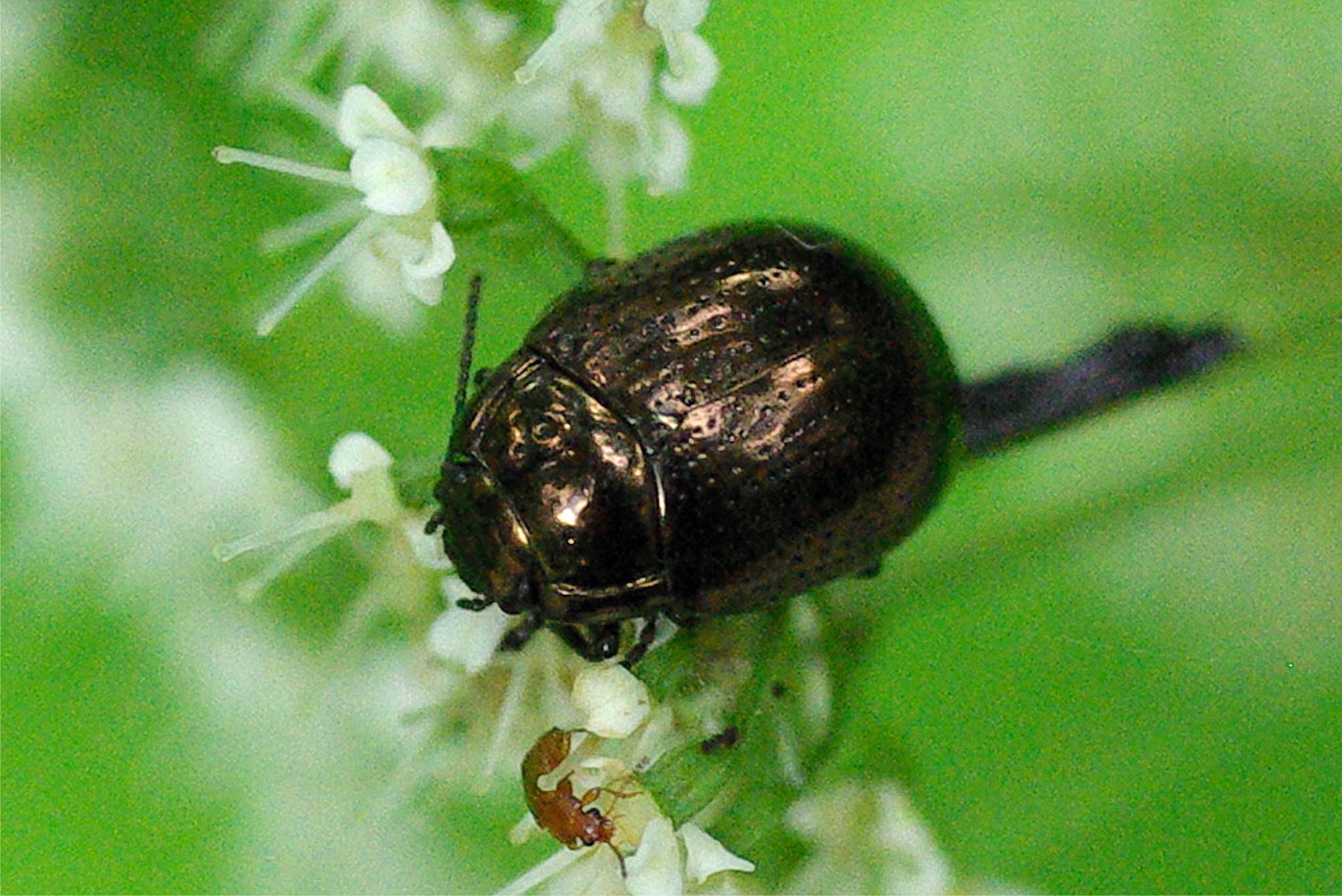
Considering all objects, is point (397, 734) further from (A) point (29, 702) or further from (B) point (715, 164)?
(B) point (715, 164)

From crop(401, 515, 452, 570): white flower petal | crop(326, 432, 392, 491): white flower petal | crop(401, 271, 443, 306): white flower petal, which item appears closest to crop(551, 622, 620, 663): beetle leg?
crop(401, 515, 452, 570): white flower petal

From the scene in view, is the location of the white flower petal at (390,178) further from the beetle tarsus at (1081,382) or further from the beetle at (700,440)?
the beetle tarsus at (1081,382)

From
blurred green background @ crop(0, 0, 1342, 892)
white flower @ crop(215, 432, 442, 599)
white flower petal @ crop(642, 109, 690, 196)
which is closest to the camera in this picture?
white flower @ crop(215, 432, 442, 599)

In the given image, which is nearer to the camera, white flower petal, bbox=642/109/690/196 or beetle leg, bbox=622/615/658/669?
beetle leg, bbox=622/615/658/669

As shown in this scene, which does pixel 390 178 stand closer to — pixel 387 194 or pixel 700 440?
pixel 387 194

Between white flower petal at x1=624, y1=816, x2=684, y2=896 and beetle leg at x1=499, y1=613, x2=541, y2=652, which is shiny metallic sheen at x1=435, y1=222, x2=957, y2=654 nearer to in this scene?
beetle leg at x1=499, y1=613, x2=541, y2=652

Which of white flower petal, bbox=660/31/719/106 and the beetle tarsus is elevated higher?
white flower petal, bbox=660/31/719/106
